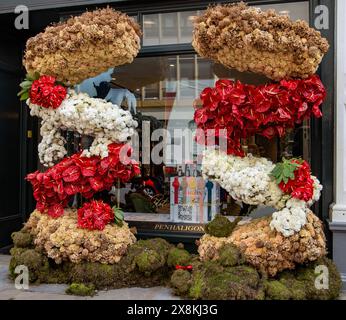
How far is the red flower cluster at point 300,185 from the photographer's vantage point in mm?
4461

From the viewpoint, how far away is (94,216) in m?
5.17

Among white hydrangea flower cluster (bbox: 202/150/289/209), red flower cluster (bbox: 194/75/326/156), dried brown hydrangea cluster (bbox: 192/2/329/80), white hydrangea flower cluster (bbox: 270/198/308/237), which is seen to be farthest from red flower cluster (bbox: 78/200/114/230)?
dried brown hydrangea cluster (bbox: 192/2/329/80)

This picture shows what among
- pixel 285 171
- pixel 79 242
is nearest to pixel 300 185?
pixel 285 171

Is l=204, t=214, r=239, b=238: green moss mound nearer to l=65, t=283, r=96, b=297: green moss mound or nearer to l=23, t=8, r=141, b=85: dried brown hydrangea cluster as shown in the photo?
l=65, t=283, r=96, b=297: green moss mound

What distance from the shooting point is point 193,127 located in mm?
6641

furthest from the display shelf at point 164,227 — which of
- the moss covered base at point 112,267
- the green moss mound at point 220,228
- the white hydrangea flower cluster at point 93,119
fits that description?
the white hydrangea flower cluster at point 93,119

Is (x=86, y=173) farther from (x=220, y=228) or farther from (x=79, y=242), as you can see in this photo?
(x=220, y=228)

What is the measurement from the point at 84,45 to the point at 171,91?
221 centimetres

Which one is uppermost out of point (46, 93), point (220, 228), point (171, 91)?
point (171, 91)

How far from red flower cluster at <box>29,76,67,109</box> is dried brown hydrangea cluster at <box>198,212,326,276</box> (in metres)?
2.55
